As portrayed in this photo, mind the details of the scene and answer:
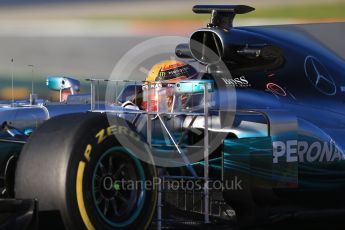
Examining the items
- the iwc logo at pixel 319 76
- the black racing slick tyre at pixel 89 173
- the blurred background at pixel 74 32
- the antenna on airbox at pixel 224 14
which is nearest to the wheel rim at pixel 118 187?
the black racing slick tyre at pixel 89 173

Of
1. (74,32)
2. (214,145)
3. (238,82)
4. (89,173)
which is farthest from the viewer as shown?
(74,32)

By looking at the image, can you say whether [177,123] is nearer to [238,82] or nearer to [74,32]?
[238,82]

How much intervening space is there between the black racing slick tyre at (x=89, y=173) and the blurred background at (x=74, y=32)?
6.22 meters

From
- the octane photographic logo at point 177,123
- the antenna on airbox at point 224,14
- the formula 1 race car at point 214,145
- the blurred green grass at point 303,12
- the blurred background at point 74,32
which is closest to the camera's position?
the formula 1 race car at point 214,145

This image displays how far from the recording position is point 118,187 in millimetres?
3551

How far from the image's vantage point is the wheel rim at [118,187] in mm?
3469

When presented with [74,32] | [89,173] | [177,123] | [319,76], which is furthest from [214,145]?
[74,32]

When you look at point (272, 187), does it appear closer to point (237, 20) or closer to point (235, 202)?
point (235, 202)

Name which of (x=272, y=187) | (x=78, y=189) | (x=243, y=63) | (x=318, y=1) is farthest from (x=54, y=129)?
(x=318, y=1)

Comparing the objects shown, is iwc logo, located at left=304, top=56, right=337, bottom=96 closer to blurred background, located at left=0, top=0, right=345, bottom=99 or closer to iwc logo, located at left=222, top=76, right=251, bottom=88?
iwc logo, located at left=222, top=76, right=251, bottom=88

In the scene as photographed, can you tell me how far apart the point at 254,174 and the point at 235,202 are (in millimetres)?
203

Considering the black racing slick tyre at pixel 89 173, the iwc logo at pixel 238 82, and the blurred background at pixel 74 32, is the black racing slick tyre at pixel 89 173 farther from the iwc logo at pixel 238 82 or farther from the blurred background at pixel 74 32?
the blurred background at pixel 74 32

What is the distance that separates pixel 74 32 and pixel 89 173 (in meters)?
8.95

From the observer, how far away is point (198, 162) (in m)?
4.57
